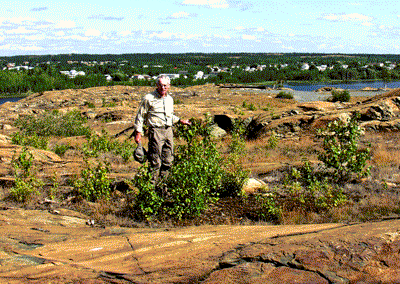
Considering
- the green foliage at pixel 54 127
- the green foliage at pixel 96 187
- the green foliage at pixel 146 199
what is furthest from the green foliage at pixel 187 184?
the green foliage at pixel 54 127

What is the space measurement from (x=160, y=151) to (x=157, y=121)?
45cm

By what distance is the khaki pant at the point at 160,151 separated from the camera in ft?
18.9

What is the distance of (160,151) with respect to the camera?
5793 mm

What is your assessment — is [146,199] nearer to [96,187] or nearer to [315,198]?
[96,187]

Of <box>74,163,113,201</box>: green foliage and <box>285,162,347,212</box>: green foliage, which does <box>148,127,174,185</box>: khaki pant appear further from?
<box>285,162,347,212</box>: green foliage

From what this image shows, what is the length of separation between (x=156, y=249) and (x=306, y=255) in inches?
50.5

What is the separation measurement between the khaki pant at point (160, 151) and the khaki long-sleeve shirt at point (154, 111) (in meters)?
0.11

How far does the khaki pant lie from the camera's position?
575 cm

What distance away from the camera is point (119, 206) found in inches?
233

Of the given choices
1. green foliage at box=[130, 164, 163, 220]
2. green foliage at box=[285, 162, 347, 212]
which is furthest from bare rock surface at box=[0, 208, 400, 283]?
green foliage at box=[285, 162, 347, 212]

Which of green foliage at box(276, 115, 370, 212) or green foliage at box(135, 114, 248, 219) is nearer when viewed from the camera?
green foliage at box(135, 114, 248, 219)

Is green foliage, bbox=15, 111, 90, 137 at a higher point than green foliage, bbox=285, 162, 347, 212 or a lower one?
lower

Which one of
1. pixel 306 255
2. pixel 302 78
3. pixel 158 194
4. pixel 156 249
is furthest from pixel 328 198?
pixel 302 78

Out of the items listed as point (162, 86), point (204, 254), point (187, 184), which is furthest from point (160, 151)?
point (204, 254)
